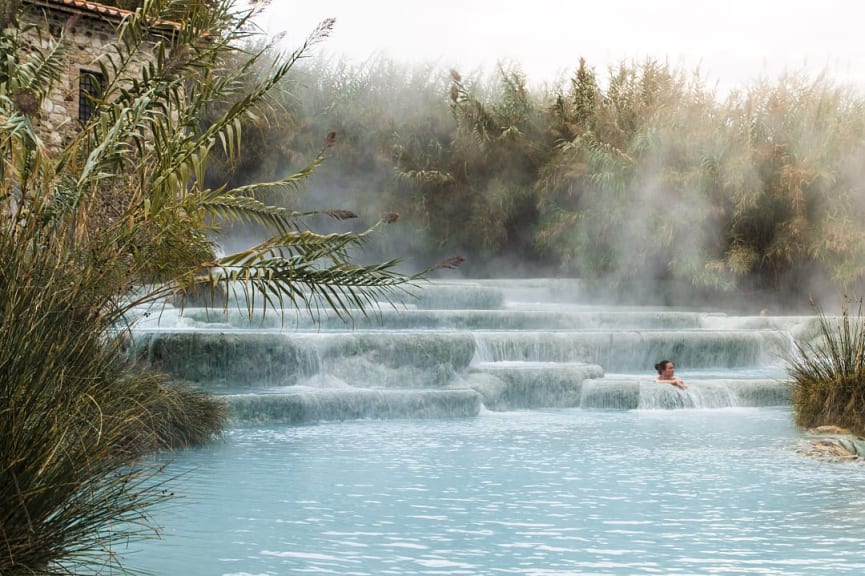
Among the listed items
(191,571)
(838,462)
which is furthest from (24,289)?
(838,462)

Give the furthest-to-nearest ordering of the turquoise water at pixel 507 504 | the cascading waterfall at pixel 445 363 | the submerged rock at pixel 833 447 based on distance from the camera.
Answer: the cascading waterfall at pixel 445 363 < the submerged rock at pixel 833 447 < the turquoise water at pixel 507 504

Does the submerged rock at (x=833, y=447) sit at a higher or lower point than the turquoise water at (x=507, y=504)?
higher

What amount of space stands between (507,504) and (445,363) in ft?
13.3

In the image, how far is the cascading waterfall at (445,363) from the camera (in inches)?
317

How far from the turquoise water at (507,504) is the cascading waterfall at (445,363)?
648 millimetres

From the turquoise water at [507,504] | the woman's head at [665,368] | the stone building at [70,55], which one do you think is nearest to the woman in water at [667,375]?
the woman's head at [665,368]

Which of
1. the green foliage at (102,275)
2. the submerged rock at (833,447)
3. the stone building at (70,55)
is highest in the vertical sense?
the stone building at (70,55)

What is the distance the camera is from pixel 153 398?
19.2 feet

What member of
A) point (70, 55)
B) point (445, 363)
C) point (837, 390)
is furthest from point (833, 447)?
point (70, 55)

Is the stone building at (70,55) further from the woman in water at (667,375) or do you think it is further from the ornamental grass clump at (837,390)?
the ornamental grass clump at (837,390)

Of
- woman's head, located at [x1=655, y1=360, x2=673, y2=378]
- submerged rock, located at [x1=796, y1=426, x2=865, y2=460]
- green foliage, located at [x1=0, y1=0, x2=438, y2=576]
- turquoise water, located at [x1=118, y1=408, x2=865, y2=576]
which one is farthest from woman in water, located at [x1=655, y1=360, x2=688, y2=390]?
green foliage, located at [x1=0, y1=0, x2=438, y2=576]

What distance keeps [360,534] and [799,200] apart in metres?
10.5

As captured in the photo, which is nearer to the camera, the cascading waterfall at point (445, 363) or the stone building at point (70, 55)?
the cascading waterfall at point (445, 363)

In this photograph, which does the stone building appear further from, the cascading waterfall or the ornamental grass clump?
the ornamental grass clump
